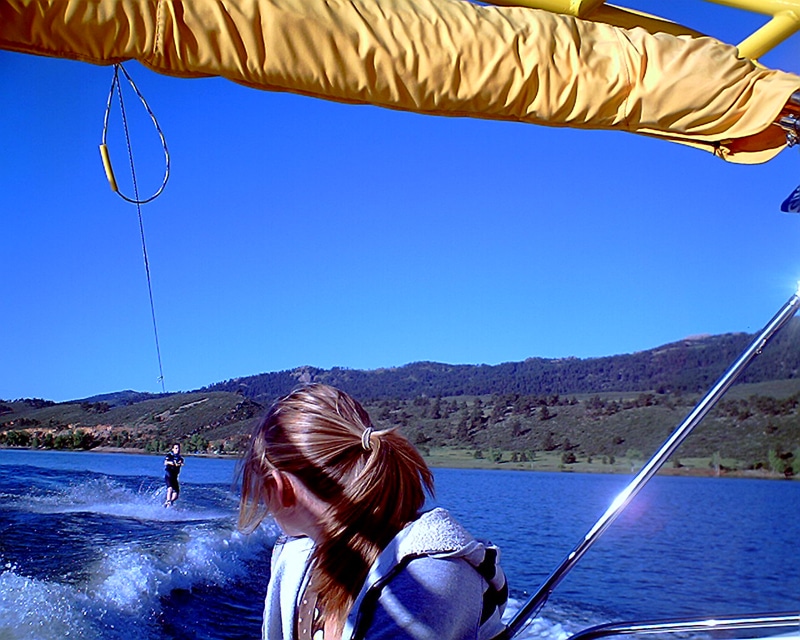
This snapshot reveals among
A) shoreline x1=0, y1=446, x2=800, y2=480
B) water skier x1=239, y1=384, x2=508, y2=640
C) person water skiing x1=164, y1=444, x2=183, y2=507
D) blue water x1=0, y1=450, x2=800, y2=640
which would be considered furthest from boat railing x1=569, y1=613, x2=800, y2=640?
shoreline x1=0, y1=446, x2=800, y2=480

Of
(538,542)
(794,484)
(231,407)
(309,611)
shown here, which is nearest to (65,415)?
(231,407)

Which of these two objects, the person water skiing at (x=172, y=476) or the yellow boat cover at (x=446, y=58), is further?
the person water skiing at (x=172, y=476)

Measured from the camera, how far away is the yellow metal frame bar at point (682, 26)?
121cm

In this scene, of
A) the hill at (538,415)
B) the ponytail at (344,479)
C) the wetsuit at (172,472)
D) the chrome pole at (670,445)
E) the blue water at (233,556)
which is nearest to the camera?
the ponytail at (344,479)

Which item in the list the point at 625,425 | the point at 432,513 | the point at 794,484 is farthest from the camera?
the point at 794,484

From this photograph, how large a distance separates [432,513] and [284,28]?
1.85 feet

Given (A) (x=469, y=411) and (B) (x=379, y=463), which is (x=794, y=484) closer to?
(A) (x=469, y=411)

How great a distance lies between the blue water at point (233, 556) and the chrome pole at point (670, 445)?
1.57 ft

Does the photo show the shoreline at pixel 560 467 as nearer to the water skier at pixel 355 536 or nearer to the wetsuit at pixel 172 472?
the wetsuit at pixel 172 472

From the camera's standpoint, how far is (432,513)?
828 mm

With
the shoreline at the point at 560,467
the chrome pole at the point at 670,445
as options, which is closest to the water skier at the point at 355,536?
the chrome pole at the point at 670,445

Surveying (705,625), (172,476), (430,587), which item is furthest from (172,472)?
(430,587)

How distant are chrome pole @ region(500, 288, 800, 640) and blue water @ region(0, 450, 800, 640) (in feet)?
1.57

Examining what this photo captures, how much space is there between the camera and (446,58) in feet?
3.16
